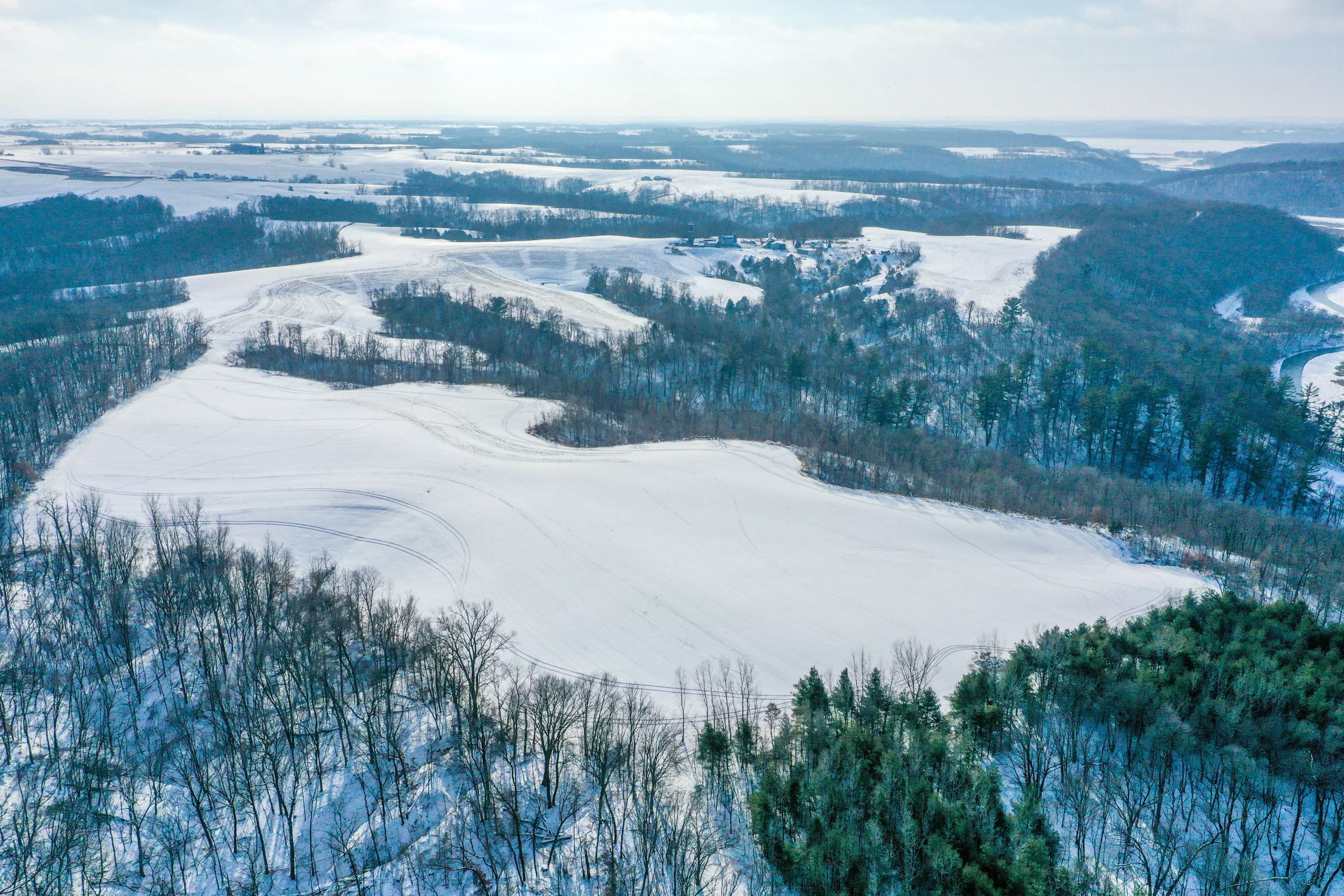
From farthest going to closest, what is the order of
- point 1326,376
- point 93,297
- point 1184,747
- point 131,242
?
point 131,242
point 93,297
point 1326,376
point 1184,747

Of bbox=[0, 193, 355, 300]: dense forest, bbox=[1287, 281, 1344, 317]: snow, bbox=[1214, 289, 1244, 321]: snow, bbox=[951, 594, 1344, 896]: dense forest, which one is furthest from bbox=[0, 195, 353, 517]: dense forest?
bbox=[1287, 281, 1344, 317]: snow

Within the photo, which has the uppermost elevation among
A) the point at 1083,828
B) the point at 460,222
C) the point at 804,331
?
the point at 460,222

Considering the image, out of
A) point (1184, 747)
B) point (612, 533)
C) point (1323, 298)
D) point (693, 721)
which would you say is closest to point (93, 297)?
point (612, 533)

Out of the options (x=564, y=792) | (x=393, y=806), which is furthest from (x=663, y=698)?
(x=393, y=806)

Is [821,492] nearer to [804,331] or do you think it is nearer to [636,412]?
[636,412]

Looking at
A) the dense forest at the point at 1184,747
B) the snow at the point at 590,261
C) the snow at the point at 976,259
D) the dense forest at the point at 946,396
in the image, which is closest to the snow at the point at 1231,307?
the dense forest at the point at 946,396

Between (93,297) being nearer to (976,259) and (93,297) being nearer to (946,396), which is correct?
(946,396)
